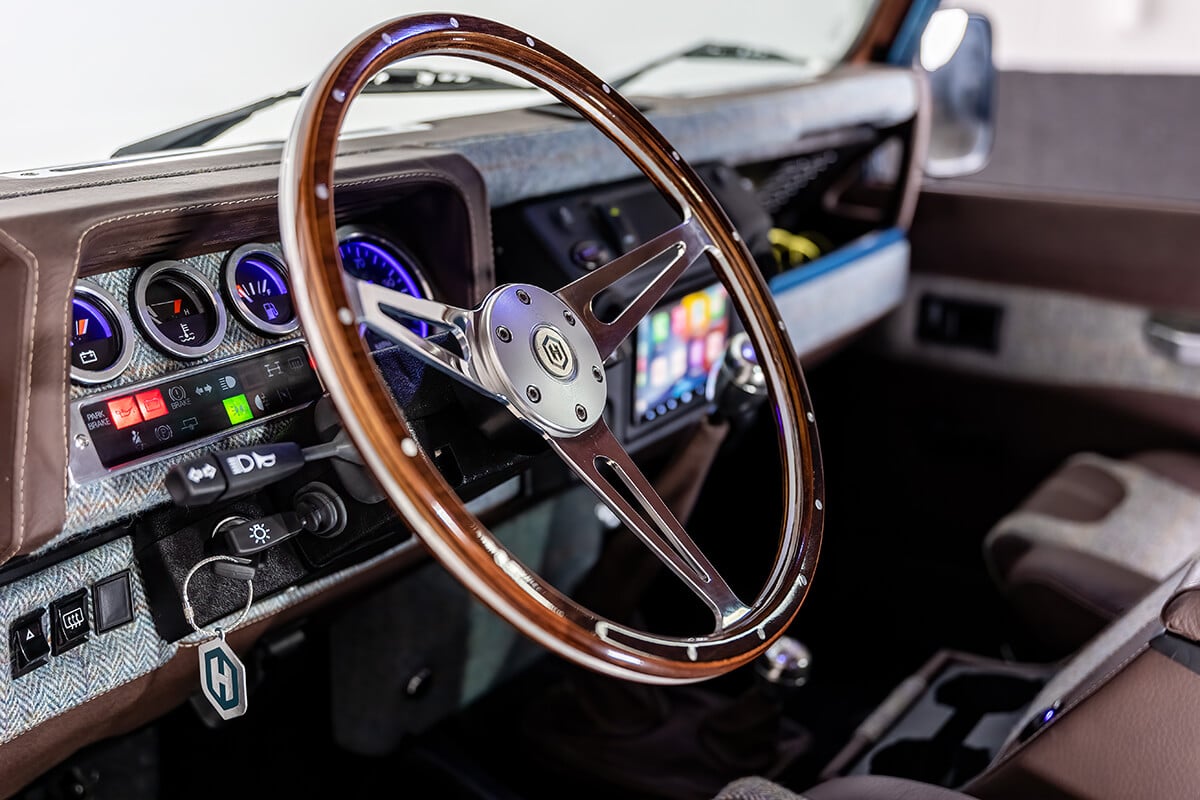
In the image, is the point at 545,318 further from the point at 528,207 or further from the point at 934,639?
the point at 934,639

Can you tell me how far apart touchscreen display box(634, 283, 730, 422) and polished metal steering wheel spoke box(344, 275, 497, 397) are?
485mm

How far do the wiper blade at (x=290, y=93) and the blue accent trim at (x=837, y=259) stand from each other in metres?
0.51

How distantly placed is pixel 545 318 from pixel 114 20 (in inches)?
22.6

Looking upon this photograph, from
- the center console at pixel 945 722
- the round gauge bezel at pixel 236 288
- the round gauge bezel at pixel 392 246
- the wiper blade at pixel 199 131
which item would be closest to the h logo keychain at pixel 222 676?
the round gauge bezel at pixel 236 288

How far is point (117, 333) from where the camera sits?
0.85 meters

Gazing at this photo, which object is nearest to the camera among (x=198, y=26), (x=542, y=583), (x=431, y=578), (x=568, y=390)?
(x=542, y=583)

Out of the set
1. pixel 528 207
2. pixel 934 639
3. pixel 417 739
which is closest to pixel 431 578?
pixel 417 739

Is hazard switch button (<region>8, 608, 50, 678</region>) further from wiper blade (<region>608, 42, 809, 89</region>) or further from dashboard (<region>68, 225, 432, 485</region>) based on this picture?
wiper blade (<region>608, 42, 809, 89</region>)

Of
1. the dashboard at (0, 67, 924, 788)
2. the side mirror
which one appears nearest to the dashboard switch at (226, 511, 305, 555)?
the dashboard at (0, 67, 924, 788)

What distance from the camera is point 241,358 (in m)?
0.92

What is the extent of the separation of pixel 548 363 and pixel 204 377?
0.30m

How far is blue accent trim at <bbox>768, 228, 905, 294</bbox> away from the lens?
1640mm

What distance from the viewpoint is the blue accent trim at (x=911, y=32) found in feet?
6.73

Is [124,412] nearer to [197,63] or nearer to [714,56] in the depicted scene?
[197,63]
